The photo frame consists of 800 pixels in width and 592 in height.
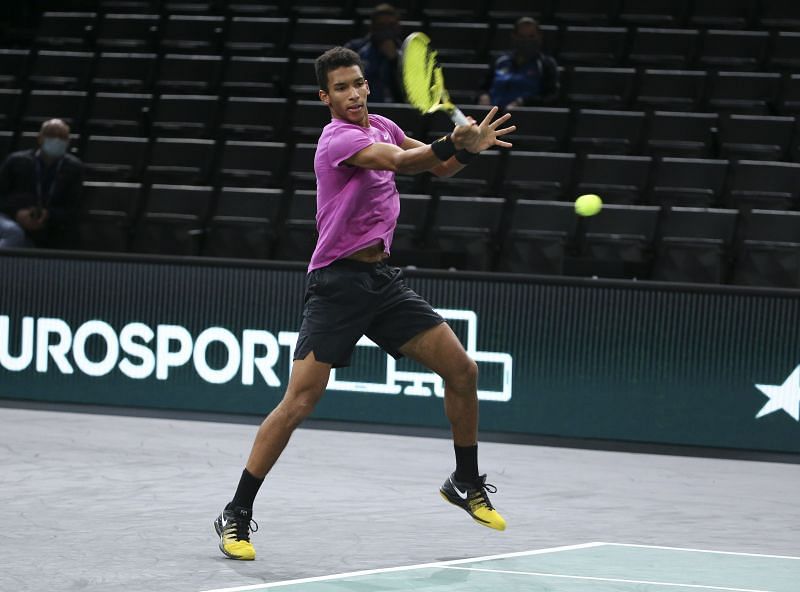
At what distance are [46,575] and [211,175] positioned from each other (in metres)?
7.04

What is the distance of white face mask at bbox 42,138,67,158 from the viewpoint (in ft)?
34.2

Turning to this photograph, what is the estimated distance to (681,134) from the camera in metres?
10.7

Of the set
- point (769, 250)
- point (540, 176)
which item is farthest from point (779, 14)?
point (769, 250)

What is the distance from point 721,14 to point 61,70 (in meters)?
5.98

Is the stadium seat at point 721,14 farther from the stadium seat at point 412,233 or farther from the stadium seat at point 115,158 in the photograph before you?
the stadium seat at point 115,158

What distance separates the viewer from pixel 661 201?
10.2 m

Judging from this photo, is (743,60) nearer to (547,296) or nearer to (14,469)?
(547,296)

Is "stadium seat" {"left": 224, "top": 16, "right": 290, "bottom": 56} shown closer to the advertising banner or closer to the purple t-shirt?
the advertising banner

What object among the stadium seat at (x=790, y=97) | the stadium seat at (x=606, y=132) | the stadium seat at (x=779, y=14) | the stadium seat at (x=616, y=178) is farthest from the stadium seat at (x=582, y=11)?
the stadium seat at (x=616, y=178)

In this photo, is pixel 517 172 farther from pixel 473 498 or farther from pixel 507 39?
pixel 473 498

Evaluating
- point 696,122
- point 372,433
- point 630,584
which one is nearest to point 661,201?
point 696,122

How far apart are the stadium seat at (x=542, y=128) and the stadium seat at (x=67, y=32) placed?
4777 millimetres

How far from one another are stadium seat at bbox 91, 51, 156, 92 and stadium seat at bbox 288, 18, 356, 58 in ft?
4.27

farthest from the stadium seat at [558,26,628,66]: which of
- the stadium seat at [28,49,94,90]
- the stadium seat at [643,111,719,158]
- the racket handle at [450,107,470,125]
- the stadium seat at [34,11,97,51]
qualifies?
the racket handle at [450,107,470,125]
